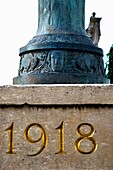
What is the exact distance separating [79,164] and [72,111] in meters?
0.32

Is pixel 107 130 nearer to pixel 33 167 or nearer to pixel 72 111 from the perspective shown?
pixel 72 111

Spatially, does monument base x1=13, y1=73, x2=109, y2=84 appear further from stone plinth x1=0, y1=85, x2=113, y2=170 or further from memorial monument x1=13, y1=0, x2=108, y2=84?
stone plinth x1=0, y1=85, x2=113, y2=170

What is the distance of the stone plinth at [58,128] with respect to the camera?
3.33m

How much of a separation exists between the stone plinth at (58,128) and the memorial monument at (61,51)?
0.25 meters

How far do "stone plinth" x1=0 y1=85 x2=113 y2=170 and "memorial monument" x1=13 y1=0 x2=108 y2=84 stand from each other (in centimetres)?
25

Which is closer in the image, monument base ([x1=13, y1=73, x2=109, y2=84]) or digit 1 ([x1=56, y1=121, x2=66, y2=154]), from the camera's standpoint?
digit 1 ([x1=56, y1=121, x2=66, y2=154])

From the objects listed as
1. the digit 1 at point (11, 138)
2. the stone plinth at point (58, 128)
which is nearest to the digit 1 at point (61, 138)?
the stone plinth at point (58, 128)

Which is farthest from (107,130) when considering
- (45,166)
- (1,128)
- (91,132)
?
(1,128)

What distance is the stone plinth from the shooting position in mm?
3332

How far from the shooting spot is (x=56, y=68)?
143 inches

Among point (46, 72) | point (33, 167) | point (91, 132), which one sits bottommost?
point (33, 167)

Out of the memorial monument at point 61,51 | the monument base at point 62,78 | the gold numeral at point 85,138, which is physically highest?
the memorial monument at point 61,51

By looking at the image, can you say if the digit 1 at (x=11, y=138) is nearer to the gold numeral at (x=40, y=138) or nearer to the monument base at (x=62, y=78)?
the gold numeral at (x=40, y=138)

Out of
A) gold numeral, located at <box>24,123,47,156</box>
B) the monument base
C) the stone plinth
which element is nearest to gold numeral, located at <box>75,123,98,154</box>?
the stone plinth
